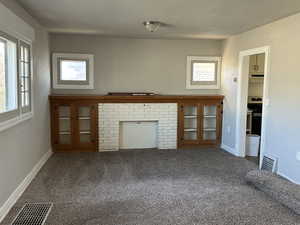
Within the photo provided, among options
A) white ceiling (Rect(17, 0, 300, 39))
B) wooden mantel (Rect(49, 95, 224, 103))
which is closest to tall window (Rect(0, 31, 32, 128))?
white ceiling (Rect(17, 0, 300, 39))

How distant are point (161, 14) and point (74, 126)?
9.35ft

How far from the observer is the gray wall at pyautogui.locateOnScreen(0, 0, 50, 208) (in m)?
2.91

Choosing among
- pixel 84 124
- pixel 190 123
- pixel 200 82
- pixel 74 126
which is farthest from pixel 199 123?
pixel 74 126

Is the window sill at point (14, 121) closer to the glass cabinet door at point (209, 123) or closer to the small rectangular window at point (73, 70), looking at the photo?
the small rectangular window at point (73, 70)

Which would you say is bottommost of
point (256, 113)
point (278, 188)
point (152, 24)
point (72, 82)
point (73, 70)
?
point (278, 188)

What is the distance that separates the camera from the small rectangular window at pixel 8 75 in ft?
9.64

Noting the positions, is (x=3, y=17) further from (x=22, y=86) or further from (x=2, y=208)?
(x=2, y=208)

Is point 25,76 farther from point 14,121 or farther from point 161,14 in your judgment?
point 161,14

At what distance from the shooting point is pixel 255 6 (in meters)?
3.39

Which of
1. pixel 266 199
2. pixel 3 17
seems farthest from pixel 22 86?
A: pixel 266 199

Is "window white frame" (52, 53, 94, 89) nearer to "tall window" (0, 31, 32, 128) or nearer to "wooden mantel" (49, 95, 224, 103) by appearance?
"wooden mantel" (49, 95, 224, 103)

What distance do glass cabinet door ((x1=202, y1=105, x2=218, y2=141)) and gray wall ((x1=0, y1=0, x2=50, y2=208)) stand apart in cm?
328

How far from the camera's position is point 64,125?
5613 millimetres

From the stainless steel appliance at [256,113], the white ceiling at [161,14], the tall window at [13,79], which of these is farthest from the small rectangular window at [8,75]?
the stainless steel appliance at [256,113]
